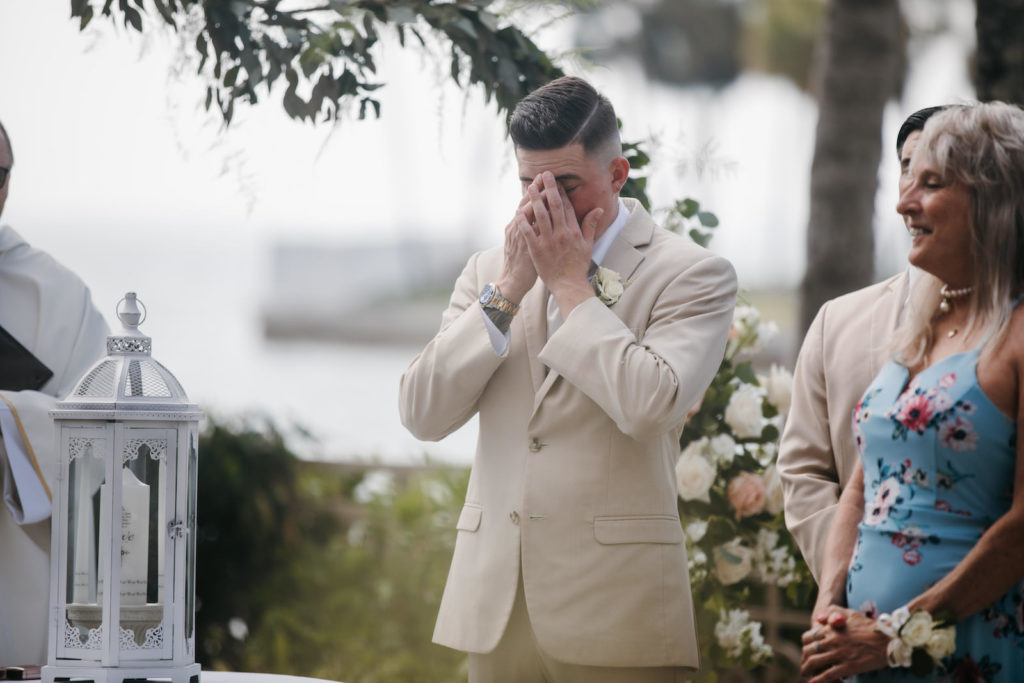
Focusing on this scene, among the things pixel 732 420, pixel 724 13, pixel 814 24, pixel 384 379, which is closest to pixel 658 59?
pixel 724 13

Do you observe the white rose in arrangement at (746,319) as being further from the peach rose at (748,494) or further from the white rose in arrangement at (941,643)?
the white rose in arrangement at (941,643)

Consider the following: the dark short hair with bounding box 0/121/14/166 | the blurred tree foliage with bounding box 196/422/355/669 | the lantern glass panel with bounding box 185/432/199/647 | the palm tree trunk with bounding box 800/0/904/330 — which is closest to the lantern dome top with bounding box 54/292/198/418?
the lantern glass panel with bounding box 185/432/199/647

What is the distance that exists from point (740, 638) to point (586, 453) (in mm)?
1525

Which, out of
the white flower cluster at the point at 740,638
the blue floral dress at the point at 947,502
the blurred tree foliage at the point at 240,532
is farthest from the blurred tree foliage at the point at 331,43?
the blurred tree foliage at the point at 240,532

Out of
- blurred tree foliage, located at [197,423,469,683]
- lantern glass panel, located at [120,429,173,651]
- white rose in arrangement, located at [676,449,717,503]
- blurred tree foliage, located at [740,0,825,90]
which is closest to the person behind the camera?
lantern glass panel, located at [120,429,173,651]

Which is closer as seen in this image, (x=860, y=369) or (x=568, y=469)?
(x=568, y=469)

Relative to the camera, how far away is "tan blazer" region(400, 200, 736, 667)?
7.84 feet

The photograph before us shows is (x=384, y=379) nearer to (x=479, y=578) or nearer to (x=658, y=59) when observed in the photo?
(x=658, y=59)

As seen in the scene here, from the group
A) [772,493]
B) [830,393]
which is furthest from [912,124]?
[772,493]

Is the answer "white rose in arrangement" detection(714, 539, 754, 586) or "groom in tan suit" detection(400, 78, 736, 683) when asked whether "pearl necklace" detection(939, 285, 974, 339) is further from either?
"white rose in arrangement" detection(714, 539, 754, 586)

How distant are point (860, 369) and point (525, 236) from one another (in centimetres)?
82

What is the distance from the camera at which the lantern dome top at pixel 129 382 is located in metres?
2.48

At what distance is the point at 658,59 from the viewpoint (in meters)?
50.4

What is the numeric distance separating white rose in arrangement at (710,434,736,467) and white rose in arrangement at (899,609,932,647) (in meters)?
1.57
